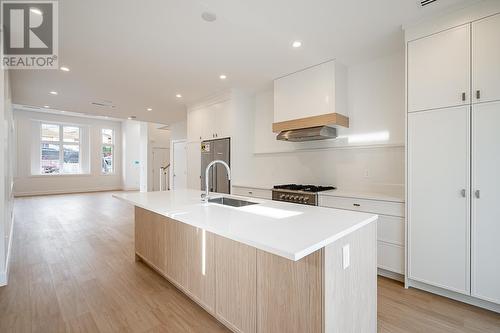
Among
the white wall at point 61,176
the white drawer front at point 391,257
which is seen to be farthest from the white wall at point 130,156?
the white drawer front at point 391,257

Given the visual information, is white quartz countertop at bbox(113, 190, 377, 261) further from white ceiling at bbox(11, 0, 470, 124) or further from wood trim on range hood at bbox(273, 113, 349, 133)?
white ceiling at bbox(11, 0, 470, 124)

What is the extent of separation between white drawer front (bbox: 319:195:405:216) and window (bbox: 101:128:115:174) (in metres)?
10.7

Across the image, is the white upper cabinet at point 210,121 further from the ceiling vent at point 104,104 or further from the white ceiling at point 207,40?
the ceiling vent at point 104,104

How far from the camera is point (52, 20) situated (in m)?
2.21

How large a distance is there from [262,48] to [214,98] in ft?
6.65

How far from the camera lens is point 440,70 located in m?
2.18

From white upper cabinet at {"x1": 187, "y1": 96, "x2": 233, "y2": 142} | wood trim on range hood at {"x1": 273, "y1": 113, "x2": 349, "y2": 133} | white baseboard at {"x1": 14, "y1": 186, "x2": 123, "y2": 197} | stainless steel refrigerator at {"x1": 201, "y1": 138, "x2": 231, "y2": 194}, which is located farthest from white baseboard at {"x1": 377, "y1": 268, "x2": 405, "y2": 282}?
white baseboard at {"x1": 14, "y1": 186, "x2": 123, "y2": 197}

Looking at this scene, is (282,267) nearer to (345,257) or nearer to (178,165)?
(345,257)

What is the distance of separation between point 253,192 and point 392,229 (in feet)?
6.60

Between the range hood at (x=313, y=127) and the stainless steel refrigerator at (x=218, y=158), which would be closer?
the range hood at (x=313, y=127)

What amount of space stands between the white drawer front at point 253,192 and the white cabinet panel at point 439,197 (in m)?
1.85

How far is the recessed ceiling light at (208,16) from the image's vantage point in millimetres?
2133

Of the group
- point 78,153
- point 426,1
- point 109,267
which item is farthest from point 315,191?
point 78,153

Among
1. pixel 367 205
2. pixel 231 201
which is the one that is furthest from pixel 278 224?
pixel 367 205
